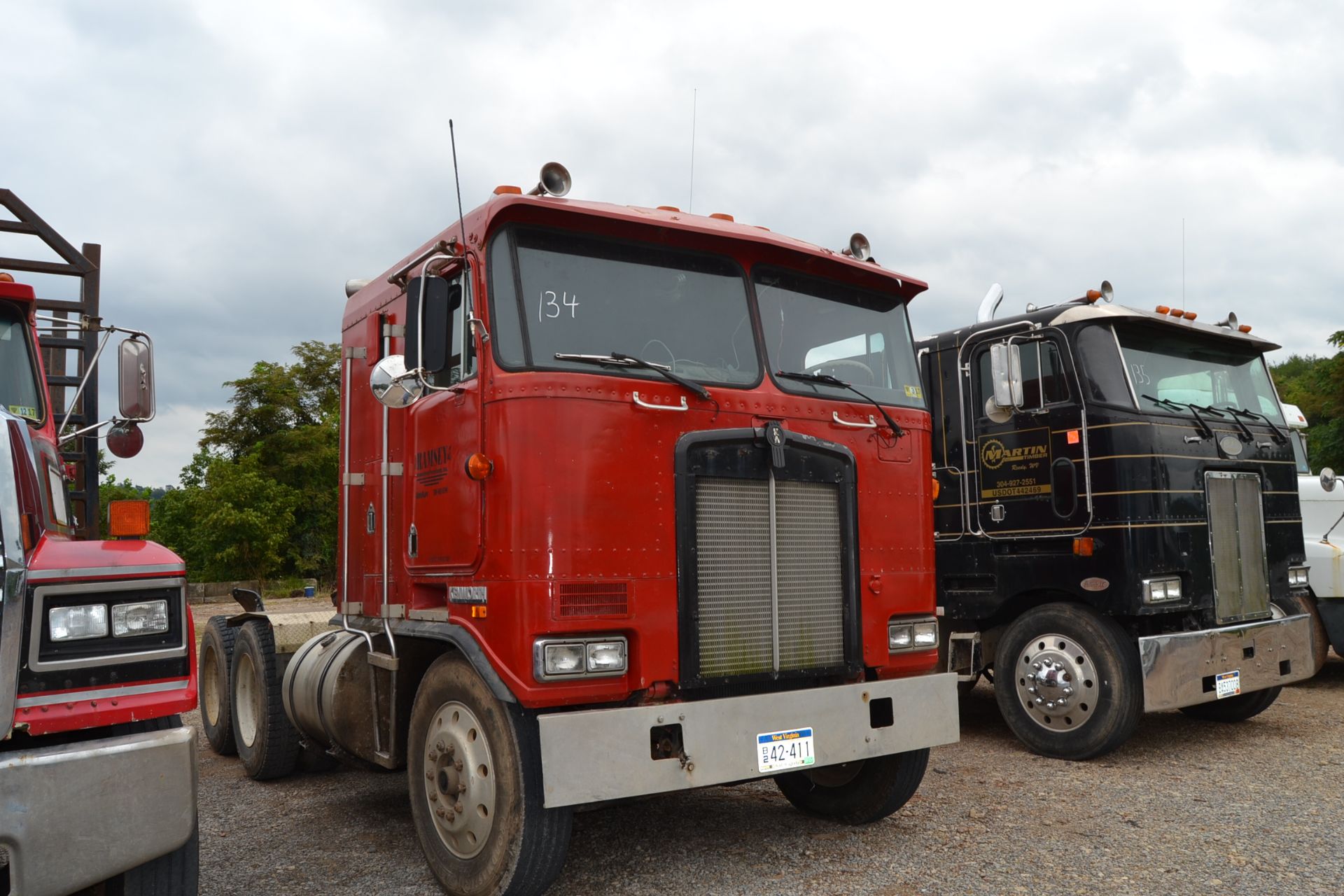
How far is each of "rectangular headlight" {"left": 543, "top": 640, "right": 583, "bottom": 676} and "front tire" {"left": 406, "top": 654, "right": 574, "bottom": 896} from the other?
27 centimetres

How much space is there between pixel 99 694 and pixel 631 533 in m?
2.01

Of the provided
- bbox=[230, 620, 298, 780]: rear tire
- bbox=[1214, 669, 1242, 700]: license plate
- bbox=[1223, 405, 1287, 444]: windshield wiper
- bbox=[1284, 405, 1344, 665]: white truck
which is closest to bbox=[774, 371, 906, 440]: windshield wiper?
bbox=[1214, 669, 1242, 700]: license plate

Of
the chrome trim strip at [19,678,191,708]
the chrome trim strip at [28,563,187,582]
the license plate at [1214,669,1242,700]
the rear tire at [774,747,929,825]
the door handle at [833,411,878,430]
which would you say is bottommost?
the rear tire at [774,747,929,825]

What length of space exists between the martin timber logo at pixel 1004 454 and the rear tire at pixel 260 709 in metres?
5.34

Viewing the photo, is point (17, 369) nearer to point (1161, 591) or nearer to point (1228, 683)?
point (1161, 591)

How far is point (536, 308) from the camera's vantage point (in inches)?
174

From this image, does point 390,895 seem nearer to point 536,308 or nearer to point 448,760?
point 448,760

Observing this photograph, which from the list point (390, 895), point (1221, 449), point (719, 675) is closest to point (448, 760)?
point (390, 895)

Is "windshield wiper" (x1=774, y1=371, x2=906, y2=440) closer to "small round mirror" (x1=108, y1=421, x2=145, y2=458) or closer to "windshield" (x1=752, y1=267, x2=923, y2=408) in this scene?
"windshield" (x1=752, y1=267, x2=923, y2=408)

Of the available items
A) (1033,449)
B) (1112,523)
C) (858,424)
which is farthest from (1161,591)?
(858,424)

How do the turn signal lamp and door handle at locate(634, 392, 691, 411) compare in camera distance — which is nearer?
the turn signal lamp

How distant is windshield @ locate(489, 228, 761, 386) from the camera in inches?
173

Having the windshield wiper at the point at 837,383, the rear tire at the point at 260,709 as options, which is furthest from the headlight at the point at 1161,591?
the rear tire at the point at 260,709

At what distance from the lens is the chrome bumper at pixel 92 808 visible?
291 centimetres
